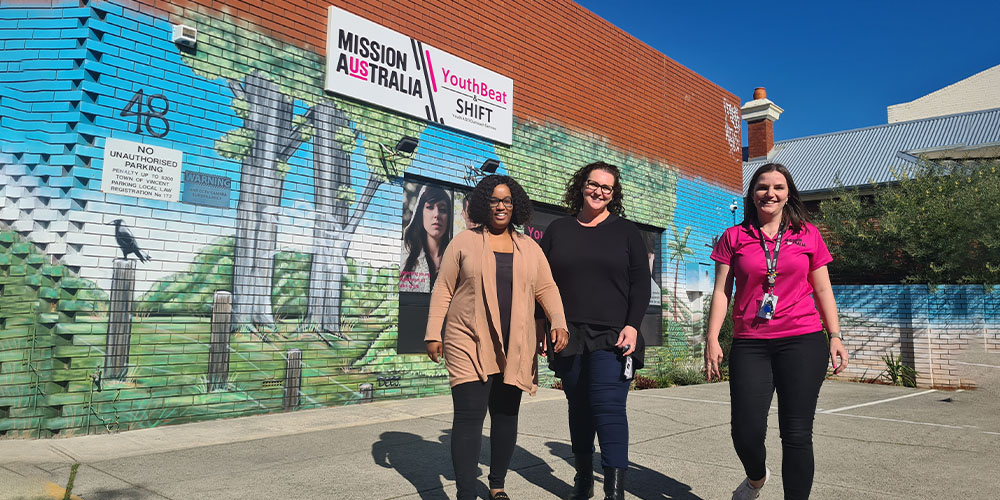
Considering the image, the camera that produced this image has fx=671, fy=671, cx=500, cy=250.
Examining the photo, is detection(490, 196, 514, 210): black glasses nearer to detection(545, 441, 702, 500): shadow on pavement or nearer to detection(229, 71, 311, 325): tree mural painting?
detection(545, 441, 702, 500): shadow on pavement

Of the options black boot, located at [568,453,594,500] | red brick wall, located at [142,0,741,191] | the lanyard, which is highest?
red brick wall, located at [142,0,741,191]

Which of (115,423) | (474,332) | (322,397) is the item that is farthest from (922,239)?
(115,423)

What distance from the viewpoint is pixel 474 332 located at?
357 centimetres

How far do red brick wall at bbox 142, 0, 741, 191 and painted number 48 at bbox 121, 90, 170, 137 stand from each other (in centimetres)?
93

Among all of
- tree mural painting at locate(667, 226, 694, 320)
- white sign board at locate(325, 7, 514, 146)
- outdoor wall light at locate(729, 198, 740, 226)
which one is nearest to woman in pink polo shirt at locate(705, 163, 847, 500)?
white sign board at locate(325, 7, 514, 146)

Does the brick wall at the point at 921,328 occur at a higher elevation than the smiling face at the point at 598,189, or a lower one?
lower

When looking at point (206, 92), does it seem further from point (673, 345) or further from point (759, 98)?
point (759, 98)

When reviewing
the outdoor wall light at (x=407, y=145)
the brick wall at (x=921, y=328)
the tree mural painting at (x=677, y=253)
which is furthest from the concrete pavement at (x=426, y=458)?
the tree mural painting at (x=677, y=253)

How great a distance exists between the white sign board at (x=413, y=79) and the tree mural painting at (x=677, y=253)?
535 cm

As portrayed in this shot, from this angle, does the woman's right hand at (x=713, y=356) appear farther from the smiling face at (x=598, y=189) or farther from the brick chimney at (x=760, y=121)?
the brick chimney at (x=760, y=121)

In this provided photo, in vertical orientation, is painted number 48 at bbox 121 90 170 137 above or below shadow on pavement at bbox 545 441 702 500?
above

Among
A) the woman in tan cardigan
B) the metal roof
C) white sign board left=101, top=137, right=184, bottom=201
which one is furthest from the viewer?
the metal roof

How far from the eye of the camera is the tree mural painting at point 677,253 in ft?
46.3

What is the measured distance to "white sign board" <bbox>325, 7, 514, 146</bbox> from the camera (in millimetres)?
8250
